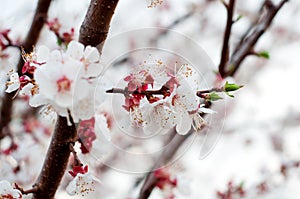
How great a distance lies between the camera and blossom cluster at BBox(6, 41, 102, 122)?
2.31 ft

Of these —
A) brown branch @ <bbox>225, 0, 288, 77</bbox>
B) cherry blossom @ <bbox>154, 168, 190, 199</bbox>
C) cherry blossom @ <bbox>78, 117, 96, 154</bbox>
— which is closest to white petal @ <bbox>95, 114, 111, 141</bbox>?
cherry blossom @ <bbox>78, 117, 96, 154</bbox>

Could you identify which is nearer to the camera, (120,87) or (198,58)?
(120,87)

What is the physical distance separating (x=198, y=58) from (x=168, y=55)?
0.08 m

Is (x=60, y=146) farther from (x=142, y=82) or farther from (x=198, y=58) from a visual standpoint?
(x=198, y=58)

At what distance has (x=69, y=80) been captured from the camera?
728 mm

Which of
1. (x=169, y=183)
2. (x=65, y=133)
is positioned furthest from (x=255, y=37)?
(x=65, y=133)

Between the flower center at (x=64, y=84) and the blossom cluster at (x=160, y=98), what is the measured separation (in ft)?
0.38

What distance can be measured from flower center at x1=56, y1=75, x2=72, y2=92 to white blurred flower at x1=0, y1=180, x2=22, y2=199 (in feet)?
0.97

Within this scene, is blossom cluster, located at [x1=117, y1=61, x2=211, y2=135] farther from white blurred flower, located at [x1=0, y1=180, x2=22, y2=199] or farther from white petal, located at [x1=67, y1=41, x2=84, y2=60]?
white blurred flower, located at [x1=0, y1=180, x2=22, y2=199]

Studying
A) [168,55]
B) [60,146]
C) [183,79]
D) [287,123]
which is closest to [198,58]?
[168,55]

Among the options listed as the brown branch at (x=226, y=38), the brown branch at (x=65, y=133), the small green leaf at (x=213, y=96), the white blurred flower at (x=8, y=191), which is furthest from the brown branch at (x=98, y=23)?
the brown branch at (x=226, y=38)

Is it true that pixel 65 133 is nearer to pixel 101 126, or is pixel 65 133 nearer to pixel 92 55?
pixel 101 126

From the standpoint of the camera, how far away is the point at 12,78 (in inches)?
32.3

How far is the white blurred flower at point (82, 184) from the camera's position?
33.9 inches
